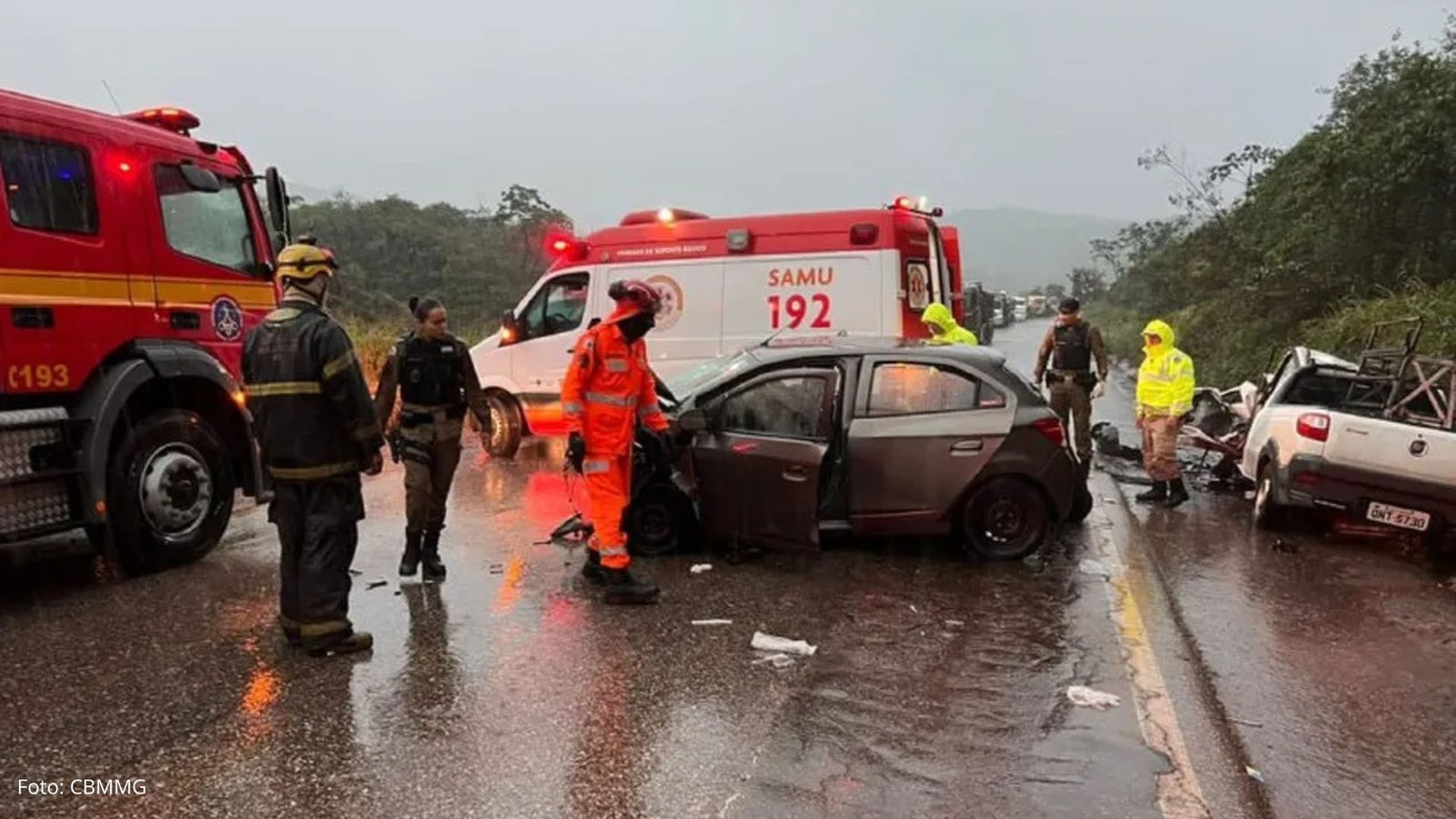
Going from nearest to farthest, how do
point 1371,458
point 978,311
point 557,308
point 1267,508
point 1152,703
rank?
1. point 1152,703
2. point 1371,458
3. point 1267,508
4. point 557,308
5. point 978,311

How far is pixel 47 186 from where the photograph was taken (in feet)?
17.3

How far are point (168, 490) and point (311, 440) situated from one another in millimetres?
1950

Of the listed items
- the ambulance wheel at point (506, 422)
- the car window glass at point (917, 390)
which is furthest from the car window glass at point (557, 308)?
the car window glass at point (917, 390)

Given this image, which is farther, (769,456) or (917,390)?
(917,390)

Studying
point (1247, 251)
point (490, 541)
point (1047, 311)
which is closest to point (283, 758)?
point (490, 541)

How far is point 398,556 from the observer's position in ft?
20.8

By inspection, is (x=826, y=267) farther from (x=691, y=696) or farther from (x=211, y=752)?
(x=211, y=752)

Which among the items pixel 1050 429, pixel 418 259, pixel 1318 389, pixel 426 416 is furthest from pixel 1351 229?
pixel 418 259

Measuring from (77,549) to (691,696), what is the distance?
15.7 feet

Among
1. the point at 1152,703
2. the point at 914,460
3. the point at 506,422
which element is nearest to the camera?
the point at 1152,703

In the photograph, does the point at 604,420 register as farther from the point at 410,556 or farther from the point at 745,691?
the point at 745,691

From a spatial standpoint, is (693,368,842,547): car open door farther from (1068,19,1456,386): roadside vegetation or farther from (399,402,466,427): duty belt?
(1068,19,1456,386): roadside vegetation

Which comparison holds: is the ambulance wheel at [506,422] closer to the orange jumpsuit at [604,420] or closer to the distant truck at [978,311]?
the orange jumpsuit at [604,420]

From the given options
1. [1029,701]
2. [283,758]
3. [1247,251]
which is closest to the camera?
[283,758]
